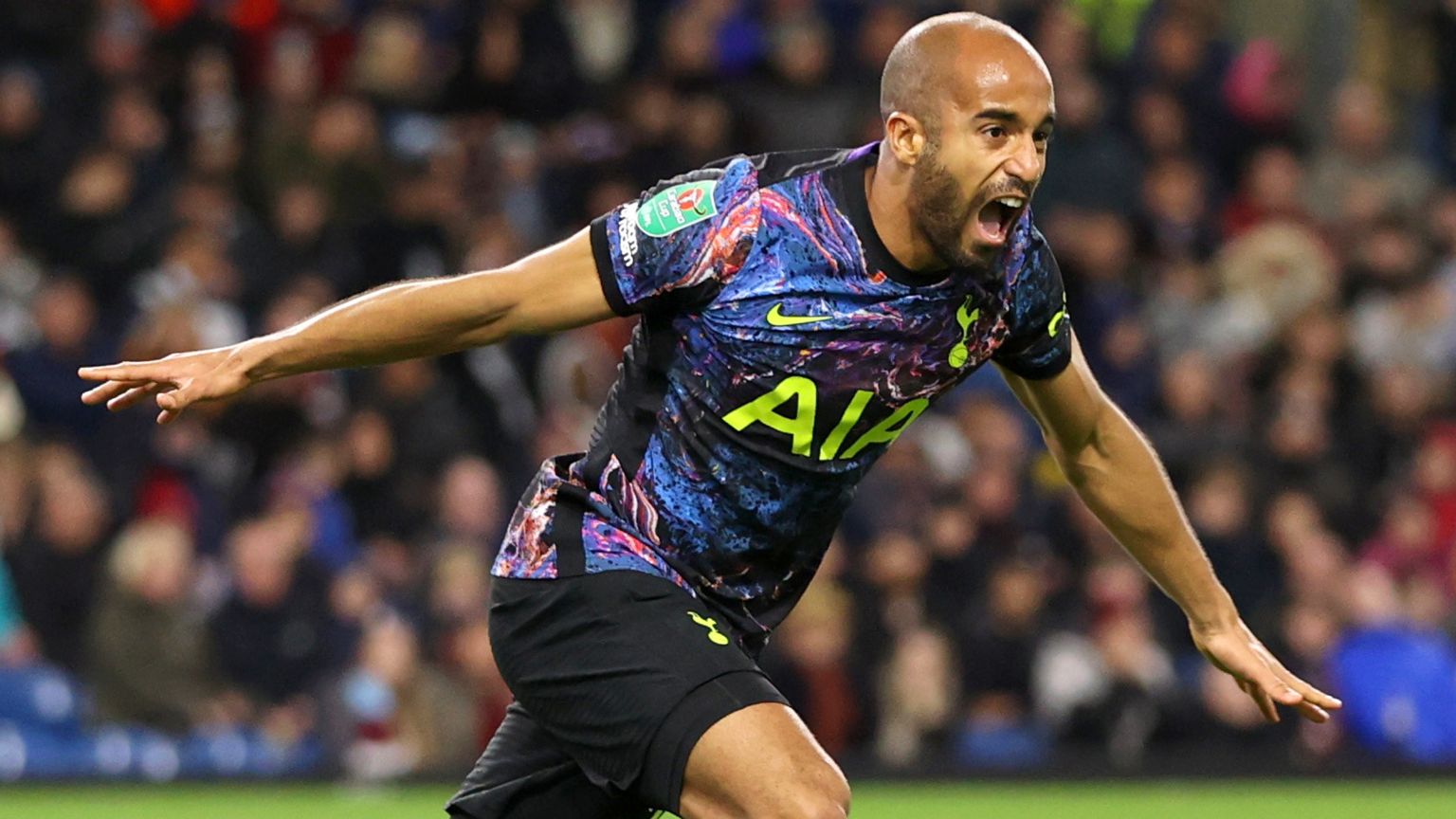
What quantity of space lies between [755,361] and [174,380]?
1189mm

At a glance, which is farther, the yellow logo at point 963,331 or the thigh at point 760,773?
the yellow logo at point 963,331

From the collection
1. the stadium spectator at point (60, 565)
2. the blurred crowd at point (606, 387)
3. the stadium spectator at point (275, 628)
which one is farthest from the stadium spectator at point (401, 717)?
the stadium spectator at point (60, 565)

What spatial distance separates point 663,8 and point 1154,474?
9.35m

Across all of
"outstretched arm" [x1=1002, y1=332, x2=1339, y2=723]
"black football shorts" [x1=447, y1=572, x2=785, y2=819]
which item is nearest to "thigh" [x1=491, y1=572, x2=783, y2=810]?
"black football shorts" [x1=447, y1=572, x2=785, y2=819]

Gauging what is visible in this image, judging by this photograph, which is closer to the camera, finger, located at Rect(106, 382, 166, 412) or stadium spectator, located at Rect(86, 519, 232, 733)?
finger, located at Rect(106, 382, 166, 412)

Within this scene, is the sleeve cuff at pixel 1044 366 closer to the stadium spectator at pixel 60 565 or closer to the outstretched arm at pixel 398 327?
the outstretched arm at pixel 398 327

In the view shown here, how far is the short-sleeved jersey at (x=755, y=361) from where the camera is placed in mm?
4906

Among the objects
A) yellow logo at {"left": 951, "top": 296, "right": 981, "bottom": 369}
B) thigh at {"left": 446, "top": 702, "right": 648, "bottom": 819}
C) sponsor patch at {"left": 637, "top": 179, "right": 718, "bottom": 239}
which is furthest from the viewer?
thigh at {"left": 446, "top": 702, "right": 648, "bottom": 819}

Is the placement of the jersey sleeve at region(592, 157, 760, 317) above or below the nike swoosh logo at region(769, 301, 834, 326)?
above

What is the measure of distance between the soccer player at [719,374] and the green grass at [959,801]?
5.03m

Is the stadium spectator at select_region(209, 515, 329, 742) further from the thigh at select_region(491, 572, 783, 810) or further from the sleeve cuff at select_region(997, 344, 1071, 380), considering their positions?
the sleeve cuff at select_region(997, 344, 1071, 380)

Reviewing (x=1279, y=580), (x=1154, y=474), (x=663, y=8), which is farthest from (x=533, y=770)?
(x=663, y=8)

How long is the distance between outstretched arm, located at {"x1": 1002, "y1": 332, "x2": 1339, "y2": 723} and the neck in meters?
0.53

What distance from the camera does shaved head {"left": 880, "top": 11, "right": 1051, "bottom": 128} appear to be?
4.82m
